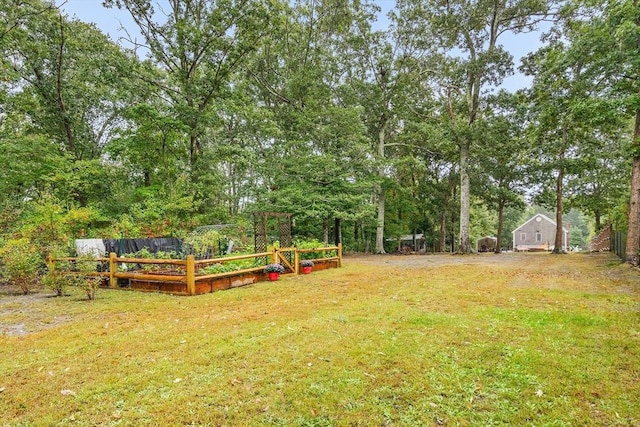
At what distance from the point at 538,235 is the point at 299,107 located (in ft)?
124

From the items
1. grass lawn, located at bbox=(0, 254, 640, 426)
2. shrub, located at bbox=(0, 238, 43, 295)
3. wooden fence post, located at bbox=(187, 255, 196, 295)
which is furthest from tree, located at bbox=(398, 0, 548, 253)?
shrub, located at bbox=(0, 238, 43, 295)

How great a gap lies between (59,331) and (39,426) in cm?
283

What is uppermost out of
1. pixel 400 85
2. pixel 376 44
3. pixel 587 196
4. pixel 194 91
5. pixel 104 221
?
pixel 376 44

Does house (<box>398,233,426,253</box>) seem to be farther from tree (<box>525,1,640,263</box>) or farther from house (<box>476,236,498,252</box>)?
tree (<box>525,1,640,263</box>)

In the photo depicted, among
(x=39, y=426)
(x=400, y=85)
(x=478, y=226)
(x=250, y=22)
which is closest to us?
(x=39, y=426)

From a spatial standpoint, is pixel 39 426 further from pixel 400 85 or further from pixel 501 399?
pixel 400 85

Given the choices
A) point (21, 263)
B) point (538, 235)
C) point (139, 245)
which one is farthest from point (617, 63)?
point (538, 235)

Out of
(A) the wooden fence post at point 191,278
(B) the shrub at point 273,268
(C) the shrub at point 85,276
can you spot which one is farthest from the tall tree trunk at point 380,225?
(C) the shrub at point 85,276

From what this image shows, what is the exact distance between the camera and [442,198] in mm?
27531

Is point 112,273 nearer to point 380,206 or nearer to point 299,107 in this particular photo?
point 299,107

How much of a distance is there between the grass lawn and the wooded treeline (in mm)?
6774

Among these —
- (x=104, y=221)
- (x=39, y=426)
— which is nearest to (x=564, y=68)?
(x=39, y=426)

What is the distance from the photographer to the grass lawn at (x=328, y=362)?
2539 millimetres

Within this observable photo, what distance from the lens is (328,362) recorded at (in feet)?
11.2
